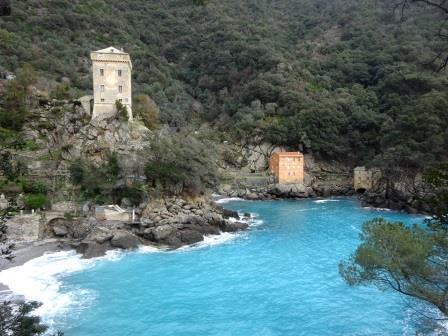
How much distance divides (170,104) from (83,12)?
2716 centimetres

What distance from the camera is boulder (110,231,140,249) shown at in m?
21.7

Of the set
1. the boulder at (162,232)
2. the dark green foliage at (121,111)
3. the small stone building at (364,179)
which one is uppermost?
the dark green foliage at (121,111)

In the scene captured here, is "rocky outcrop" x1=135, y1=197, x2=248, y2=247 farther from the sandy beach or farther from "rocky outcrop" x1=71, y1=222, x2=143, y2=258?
the sandy beach

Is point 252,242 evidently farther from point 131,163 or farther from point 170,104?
point 170,104

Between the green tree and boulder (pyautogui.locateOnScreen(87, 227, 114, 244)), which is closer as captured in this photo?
boulder (pyautogui.locateOnScreen(87, 227, 114, 244))

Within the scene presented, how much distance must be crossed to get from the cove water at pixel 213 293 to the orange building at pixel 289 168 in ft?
79.7

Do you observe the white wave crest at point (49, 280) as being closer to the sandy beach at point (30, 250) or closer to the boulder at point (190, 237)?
the sandy beach at point (30, 250)

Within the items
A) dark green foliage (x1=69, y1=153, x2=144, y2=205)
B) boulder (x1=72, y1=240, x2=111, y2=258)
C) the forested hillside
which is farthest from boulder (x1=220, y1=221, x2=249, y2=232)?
the forested hillside

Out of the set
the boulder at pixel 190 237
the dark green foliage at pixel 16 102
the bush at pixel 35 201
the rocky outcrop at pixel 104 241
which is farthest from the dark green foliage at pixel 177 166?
the dark green foliage at pixel 16 102

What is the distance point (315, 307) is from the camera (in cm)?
1448

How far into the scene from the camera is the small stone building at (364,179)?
46.5 metres

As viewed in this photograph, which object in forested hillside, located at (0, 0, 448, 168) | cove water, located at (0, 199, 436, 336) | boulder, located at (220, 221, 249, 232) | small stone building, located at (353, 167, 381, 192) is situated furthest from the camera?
forested hillside, located at (0, 0, 448, 168)

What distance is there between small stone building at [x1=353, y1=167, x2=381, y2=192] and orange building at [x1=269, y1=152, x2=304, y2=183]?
7111 millimetres

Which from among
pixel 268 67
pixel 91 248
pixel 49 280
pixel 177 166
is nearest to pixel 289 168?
pixel 177 166
